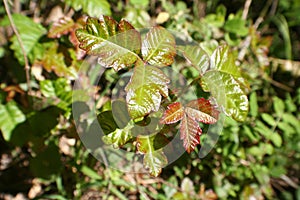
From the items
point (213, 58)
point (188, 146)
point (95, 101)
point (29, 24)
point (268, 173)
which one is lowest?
point (268, 173)

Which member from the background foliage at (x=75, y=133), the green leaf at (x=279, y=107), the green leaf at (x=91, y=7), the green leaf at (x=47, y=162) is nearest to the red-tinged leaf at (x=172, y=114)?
the background foliage at (x=75, y=133)

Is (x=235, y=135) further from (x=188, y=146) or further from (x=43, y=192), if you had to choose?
(x=43, y=192)

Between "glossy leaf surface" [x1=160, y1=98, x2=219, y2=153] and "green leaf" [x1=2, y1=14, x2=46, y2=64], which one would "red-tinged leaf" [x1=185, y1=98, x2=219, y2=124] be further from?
"green leaf" [x1=2, y1=14, x2=46, y2=64]

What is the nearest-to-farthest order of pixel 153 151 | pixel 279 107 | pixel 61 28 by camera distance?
1. pixel 153 151
2. pixel 61 28
3. pixel 279 107

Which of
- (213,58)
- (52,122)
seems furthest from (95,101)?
(213,58)

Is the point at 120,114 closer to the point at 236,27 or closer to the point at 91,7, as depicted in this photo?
the point at 91,7

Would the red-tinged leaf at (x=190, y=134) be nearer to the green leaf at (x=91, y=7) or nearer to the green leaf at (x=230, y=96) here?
the green leaf at (x=230, y=96)

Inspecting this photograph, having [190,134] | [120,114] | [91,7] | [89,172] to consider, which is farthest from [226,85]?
[89,172]
